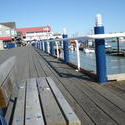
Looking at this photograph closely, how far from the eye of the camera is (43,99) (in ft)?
12.0

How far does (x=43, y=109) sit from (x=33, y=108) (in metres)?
0.14

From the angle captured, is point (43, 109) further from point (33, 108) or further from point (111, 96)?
point (111, 96)

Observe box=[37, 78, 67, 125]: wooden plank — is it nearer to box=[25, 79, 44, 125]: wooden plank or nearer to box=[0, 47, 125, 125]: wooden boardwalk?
box=[25, 79, 44, 125]: wooden plank

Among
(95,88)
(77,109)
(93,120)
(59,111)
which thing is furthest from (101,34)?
(59,111)

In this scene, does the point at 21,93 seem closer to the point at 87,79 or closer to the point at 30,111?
the point at 30,111

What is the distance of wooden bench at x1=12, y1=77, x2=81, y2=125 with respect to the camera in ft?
9.15

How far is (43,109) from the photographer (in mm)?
3229

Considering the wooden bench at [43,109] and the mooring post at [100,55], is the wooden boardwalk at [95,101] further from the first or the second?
the wooden bench at [43,109]

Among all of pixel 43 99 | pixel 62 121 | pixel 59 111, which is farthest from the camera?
pixel 43 99

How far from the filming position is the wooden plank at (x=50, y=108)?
279cm

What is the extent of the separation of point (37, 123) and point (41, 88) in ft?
5.30

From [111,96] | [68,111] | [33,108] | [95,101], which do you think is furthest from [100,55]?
[68,111]

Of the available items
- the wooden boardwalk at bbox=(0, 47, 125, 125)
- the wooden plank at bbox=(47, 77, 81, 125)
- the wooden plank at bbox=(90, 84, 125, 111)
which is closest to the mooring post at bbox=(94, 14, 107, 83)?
the wooden boardwalk at bbox=(0, 47, 125, 125)

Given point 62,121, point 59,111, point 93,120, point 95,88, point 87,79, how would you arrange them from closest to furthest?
point 62,121, point 59,111, point 93,120, point 95,88, point 87,79
